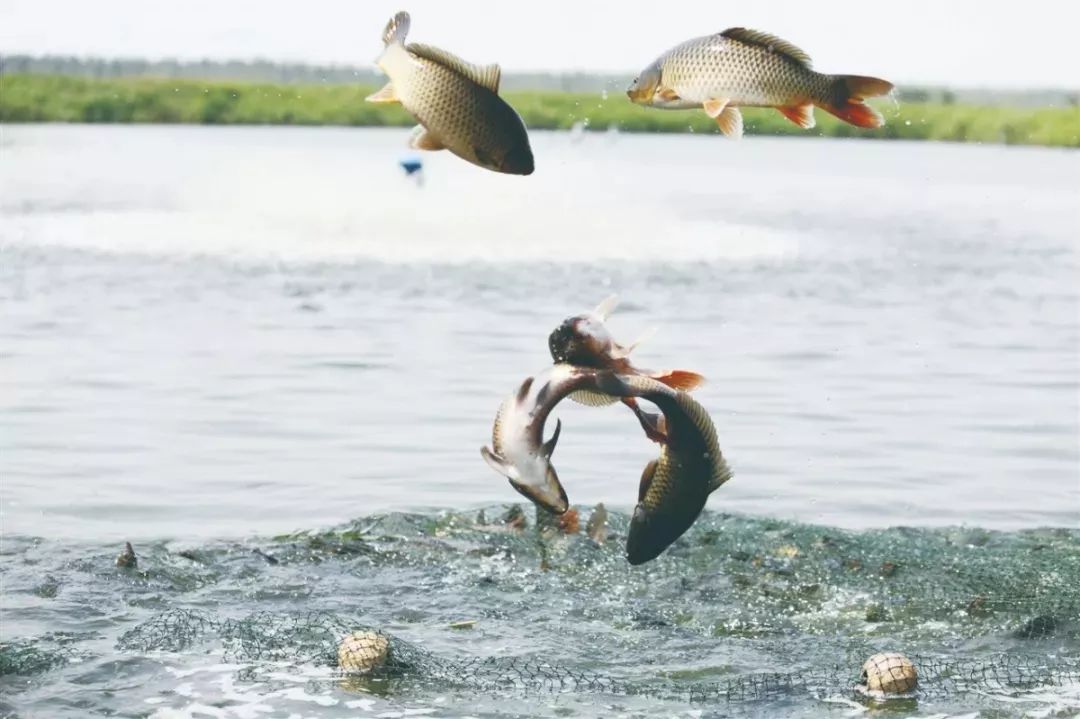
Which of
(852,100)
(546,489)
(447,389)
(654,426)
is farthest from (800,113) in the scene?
(447,389)

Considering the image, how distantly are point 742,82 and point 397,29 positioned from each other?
1.18 meters

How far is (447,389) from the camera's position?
1903 cm

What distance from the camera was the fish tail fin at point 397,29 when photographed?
6.20m

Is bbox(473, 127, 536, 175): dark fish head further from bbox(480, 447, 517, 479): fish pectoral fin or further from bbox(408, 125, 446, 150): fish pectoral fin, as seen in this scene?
bbox(480, 447, 517, 479): fish pectoral fin

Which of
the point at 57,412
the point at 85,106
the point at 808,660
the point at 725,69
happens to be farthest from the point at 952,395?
the point at 85,106

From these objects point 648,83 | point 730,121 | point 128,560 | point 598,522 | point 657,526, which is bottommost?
point 128,560

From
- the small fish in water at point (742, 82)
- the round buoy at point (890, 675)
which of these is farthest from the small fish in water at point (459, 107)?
the round buoy at point (890, 675)

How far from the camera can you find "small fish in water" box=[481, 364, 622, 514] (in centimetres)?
633

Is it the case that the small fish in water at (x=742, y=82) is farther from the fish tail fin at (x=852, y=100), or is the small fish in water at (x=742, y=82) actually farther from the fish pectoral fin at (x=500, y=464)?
the fish pectoral fin at (x=500, y=464)

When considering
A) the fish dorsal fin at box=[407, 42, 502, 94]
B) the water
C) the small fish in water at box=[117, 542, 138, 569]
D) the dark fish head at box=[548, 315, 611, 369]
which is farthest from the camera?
the small fish in water at box=[117, 542, 138, 569]

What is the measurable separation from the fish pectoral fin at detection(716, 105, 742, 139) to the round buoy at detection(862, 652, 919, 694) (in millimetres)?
3534

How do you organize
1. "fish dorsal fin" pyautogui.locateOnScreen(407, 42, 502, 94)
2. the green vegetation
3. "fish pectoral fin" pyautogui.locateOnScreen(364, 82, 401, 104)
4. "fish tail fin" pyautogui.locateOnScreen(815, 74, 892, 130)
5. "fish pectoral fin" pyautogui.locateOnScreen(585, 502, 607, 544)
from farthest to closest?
1. the green vegetation
2. "fish pectoral fin" pyautogui.locateOnScreen(585, 502, 607, 544)
3. "fish tail fin" pyautogui.locateOnScreen(815, 74, 892, 130)
4. "fish pectoral fin" pyautogui.locateOnScreen(364, 82, 401, 104)
5. "fish dorsal fin" pyautogui.locateOnScreen(407, 42, 502, 94)

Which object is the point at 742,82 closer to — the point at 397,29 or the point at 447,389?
the point at 397,29

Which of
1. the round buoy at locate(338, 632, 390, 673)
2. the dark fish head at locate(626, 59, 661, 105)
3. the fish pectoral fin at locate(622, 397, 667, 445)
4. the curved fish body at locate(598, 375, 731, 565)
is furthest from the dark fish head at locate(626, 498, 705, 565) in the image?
the round buoy at locate(338, 632, 390, 673)
